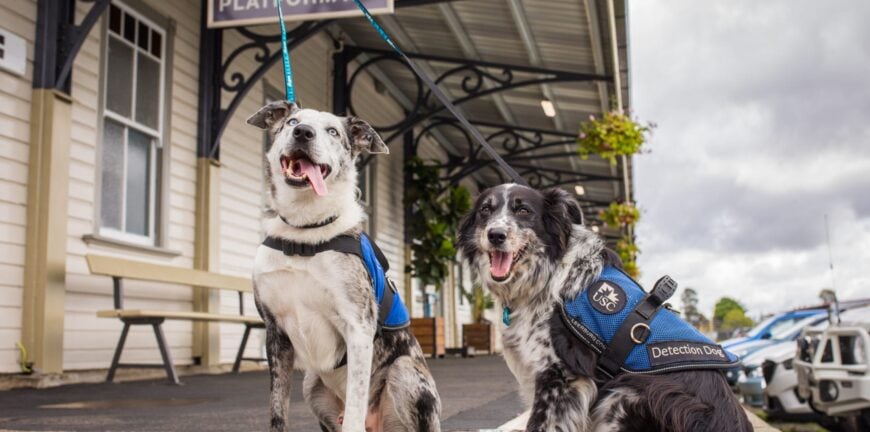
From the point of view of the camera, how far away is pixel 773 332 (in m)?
13.3

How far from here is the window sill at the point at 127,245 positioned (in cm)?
723

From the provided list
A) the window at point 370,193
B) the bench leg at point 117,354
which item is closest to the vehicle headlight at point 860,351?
the bench leg at point 117,354

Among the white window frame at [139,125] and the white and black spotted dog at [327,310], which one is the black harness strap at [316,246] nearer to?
the white and black spotted dog at [327,310]

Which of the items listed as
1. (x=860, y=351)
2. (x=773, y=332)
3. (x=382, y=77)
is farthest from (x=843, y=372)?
(x=382, y=77)

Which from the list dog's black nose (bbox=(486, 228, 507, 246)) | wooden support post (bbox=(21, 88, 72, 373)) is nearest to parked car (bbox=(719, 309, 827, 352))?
wooden support post (bbox=(21, 88, 72, 373))

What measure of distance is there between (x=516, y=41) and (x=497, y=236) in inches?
354

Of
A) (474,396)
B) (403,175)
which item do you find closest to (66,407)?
(474,396)

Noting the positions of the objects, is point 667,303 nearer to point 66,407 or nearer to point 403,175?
point 66,407

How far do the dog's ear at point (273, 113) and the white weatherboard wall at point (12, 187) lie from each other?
3.92 metres

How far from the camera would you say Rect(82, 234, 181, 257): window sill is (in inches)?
285

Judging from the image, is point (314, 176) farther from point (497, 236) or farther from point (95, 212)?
point (95, 212)

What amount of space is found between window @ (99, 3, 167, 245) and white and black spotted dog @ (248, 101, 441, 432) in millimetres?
5002

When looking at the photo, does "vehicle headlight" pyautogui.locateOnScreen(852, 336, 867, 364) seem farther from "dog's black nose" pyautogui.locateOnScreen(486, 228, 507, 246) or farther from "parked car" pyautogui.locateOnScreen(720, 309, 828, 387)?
"parked car" pyautogui.locateOnScreen(720, 309, 828, 387)

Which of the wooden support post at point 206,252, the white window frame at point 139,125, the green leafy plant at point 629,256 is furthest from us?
the green leafy plant at point 629,256
